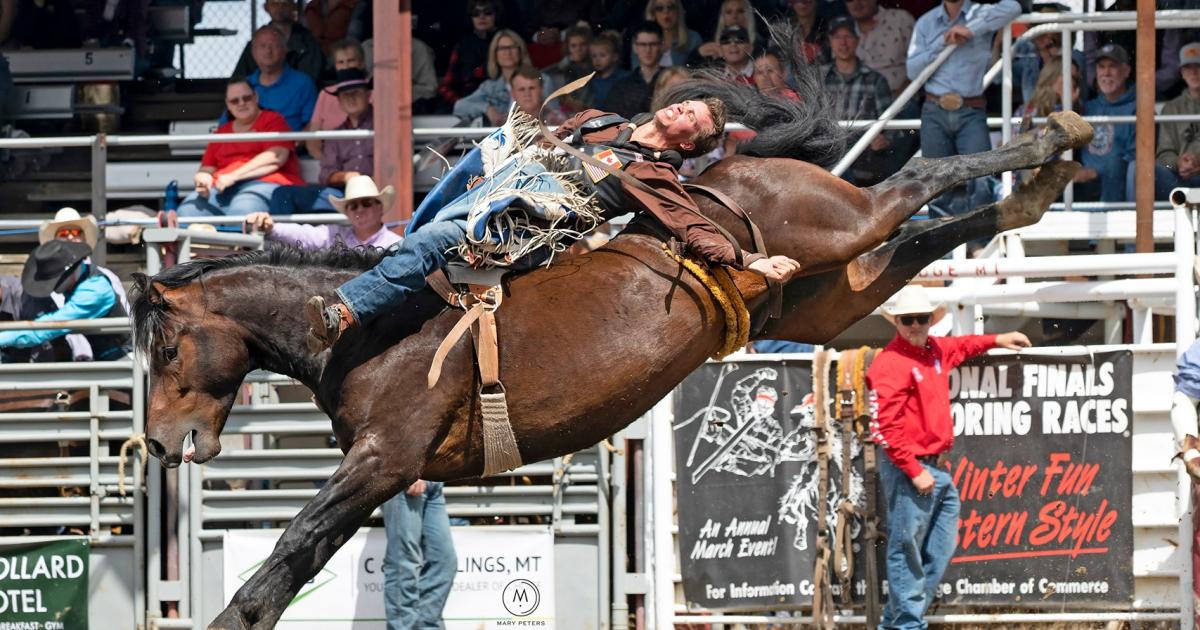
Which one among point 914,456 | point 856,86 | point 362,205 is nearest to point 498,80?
point 856,86

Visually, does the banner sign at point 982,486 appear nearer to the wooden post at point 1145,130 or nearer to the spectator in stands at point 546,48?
the wooden post at point 1145,130

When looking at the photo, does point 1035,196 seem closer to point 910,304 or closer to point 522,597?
point 910,304

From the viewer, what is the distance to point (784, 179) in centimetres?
564

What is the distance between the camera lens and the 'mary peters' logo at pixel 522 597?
7473 millimetres

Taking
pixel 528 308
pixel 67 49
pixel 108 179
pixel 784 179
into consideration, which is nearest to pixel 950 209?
pixel 784 179

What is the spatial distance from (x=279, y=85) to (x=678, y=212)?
5819mm

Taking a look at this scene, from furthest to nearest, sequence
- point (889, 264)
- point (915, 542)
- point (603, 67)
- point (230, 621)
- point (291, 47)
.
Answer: point (291, 47) → point (603, 67) → point (915, 542) → point (889, 264) → point (230, 621)

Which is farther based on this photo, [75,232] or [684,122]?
[75,232]

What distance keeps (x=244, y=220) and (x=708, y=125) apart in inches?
132

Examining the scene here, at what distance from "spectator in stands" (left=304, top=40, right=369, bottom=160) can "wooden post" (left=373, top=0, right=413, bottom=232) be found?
Result: 1010mm

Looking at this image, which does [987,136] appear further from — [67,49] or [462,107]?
[67,49]

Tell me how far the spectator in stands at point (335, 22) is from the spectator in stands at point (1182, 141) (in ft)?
18.4

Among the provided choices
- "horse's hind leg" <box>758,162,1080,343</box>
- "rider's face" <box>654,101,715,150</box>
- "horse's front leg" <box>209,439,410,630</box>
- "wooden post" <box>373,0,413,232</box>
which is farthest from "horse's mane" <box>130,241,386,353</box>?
"wooden post" <box>373,0,413,232</box>

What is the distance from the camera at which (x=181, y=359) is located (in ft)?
17.4
